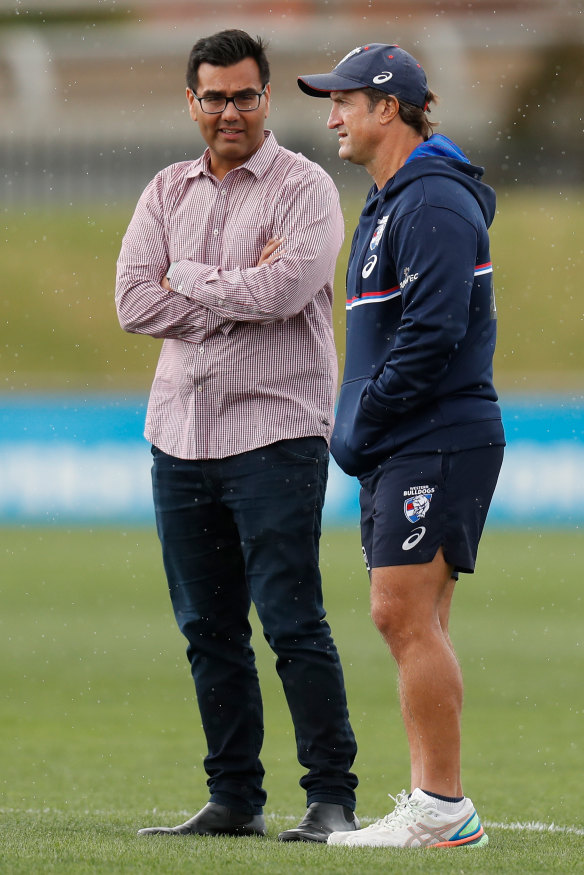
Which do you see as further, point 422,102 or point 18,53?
point 18,53

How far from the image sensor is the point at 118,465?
15.3 meters

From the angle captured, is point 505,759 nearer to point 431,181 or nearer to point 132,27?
point 431,181

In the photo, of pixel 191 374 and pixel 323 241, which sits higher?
pixel 323 241

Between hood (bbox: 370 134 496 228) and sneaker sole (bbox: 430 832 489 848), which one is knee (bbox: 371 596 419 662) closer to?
sneaker sole (bbox: 430 832 489 848)

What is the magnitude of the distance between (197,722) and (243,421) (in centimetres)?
332

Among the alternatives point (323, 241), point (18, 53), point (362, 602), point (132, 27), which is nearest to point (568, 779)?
point (323, 241)

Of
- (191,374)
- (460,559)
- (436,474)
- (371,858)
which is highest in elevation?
(191,374)

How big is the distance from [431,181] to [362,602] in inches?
325

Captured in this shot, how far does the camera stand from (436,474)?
13.1 ft

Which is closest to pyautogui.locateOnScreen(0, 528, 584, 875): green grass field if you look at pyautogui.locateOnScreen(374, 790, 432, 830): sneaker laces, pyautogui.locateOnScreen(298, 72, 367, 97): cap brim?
pyautogui.locateOnScreen(374, 790, 432, 830): sneaker laces

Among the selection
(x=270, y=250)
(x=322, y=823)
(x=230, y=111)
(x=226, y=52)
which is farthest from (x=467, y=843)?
(x=226, y=52)

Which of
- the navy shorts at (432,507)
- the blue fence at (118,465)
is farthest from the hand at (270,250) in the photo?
the blue fence at (118,465)

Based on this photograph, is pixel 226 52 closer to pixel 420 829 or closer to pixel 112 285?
pixel 420 829

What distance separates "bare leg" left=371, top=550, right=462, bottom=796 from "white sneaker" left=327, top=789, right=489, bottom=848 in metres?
0.06
